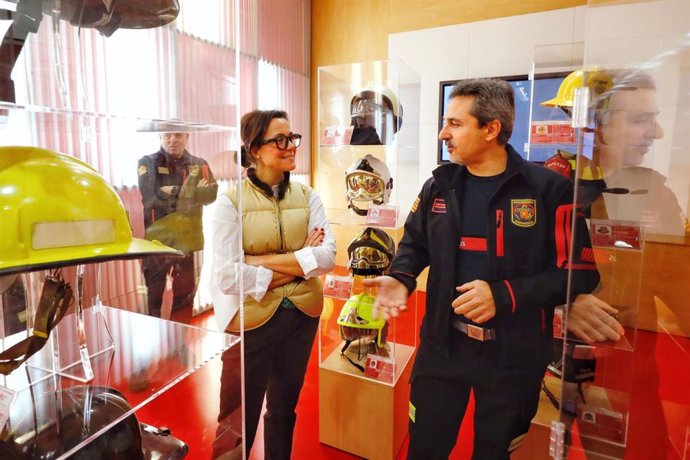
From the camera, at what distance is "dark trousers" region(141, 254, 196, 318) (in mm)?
866

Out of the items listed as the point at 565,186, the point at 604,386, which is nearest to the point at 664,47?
the point at 565,186

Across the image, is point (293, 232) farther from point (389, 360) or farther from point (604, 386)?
point (604, 386)

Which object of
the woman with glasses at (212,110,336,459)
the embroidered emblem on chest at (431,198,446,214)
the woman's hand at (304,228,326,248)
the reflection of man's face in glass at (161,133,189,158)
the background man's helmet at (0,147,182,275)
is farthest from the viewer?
the woman's hand at (304,228,326,248)

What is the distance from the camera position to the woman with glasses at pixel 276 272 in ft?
5.42

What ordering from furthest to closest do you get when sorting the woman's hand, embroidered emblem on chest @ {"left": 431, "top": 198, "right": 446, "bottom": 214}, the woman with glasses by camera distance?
the woman's hand
the woman with glasses
embroidered emblem on chest @ {"left": 431, "top": 198, "right": 446, "bottom": 214}

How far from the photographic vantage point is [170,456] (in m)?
0.77

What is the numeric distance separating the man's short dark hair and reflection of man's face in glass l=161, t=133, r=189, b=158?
99 centimetres

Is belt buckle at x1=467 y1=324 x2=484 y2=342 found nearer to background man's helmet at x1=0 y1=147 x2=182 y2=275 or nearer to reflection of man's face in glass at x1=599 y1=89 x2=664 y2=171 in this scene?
reflection of man's face in glass at x1=599 y1=89 x2=664 y2=171

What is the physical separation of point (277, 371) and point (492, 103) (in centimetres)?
135

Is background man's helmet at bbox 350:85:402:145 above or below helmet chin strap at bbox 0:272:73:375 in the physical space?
above

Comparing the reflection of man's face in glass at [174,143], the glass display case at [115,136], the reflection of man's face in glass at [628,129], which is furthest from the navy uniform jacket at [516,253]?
the reflection of man's face in glass at [174,143]

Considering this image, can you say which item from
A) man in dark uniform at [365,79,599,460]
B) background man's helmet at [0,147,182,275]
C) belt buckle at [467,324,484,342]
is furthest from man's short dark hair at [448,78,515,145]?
background man's helmet at [0,147,182,275]

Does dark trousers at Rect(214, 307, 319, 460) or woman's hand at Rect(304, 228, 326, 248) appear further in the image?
woman's hand at Rect(304, 228, 326, 248)

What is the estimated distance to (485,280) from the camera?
1406 millimetres
